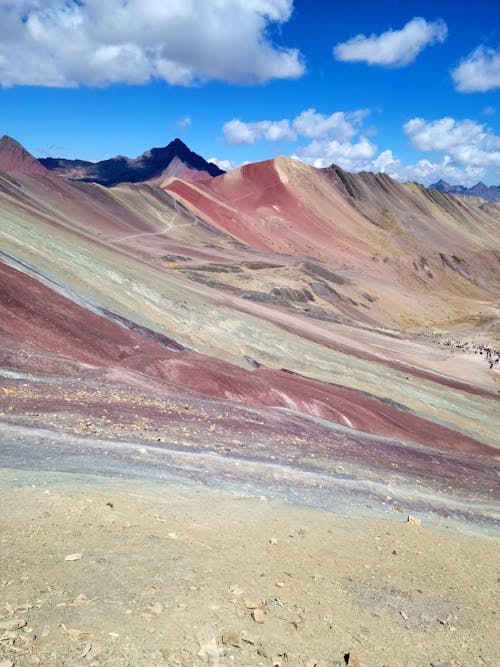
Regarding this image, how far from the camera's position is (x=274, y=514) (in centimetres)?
1135

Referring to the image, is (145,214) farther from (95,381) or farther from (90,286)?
(95,381)

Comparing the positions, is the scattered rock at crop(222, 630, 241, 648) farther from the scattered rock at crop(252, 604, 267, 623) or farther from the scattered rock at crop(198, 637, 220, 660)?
the scattered rock at crop(252, 604, 267, 623)

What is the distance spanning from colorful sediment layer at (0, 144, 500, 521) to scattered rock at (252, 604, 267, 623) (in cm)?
721

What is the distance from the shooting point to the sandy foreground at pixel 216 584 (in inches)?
246

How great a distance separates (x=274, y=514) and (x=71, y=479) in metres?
4.00

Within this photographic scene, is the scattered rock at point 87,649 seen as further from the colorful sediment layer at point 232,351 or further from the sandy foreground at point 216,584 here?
the colorful sediment layer at point 232,351

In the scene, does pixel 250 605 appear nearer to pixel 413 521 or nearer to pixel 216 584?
→ pixel 216 584

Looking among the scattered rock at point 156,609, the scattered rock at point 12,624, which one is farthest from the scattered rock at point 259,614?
the scattered rock at point 12,624

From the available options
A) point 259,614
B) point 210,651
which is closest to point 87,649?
point 210,651

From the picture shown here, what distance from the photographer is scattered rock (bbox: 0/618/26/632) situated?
231 inches

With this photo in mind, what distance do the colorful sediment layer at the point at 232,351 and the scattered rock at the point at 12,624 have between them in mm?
7740

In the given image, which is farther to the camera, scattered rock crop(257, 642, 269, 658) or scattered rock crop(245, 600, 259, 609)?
scattered rock crop(245, 600, 259, 609)

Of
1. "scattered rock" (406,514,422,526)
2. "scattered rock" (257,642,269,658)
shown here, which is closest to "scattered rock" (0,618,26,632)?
"scattered rock" (257,642,269,658)

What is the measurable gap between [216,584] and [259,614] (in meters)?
0.82
